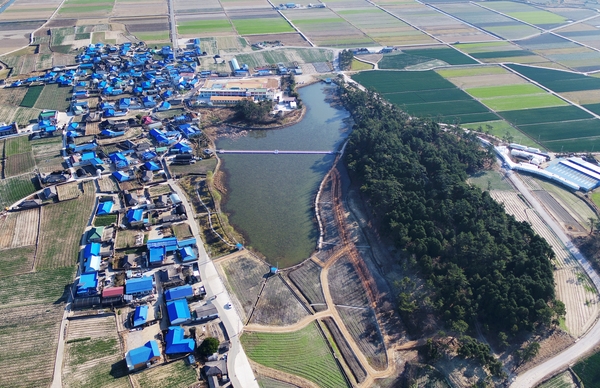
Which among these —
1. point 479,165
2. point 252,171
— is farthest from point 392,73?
point 252,171

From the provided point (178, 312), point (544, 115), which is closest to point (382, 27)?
point (544, 115)

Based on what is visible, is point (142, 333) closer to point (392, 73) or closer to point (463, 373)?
point (463, 373)

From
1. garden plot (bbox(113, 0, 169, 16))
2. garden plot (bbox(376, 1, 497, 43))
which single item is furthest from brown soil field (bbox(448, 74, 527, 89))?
garden plot (bbox(113, 0, 169, 16))

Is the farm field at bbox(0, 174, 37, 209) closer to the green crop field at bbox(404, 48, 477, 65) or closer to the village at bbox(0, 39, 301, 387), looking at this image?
the village at bbox(0, 39, 301, 387)

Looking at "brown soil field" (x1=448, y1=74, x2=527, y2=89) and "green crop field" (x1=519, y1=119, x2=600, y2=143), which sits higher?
"brown soil field" (x1=448, y1=74, x2=527, y2=89)

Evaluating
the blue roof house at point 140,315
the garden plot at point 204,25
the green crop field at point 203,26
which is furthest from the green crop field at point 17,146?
the green crop field at point 203,26

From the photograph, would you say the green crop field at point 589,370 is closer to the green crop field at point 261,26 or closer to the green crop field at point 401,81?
the green crop field at point 401,81

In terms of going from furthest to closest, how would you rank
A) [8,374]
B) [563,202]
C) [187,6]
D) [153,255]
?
1. [187,6]
2. [563,202]
3. [153,255]
4. [8,374]

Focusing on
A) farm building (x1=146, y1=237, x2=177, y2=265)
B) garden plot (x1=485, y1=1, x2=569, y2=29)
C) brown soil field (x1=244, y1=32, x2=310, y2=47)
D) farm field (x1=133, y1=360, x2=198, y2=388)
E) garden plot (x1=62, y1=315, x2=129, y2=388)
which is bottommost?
farm field (x1=133, y1=360, x2=198, y2=388)
